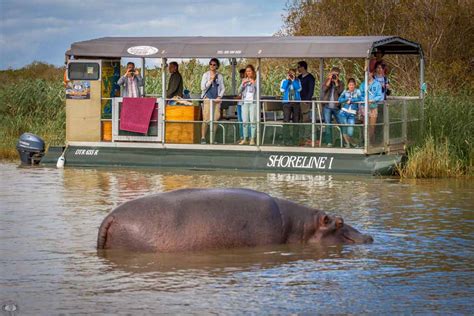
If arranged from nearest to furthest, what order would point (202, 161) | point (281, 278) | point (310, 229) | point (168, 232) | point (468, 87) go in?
1. point (281, 278)
2. point (168, 232)
3. point (310, 229)
4. point (202, 161)
5. point (468, 87)

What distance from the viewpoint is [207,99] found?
22.2 metres

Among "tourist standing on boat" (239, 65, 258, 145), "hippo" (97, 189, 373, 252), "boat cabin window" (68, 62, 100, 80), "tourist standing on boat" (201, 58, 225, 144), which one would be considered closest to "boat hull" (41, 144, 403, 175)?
"tourist standing on boat" (239, 65, 258, 145)

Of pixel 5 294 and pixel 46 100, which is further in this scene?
pixel 46 100

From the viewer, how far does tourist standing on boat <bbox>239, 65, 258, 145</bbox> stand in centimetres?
2195

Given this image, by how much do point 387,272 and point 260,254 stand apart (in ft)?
4.75

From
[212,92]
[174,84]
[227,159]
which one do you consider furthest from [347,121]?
[174,84]

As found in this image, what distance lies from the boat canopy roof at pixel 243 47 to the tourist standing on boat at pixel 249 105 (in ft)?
2.19

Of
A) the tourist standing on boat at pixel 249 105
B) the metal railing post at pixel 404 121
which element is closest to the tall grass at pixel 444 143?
the metal railing post at pixel 404 121

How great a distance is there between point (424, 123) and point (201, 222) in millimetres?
12496

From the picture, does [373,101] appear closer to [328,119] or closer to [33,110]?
[328,119]

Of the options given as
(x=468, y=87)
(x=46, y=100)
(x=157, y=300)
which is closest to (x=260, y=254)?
(x=157, y=300)

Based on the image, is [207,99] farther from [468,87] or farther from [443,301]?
[443,301]

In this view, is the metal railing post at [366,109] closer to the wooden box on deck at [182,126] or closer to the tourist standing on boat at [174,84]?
the wooden box on deck at [182,126]

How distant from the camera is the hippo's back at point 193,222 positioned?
36.4ft
